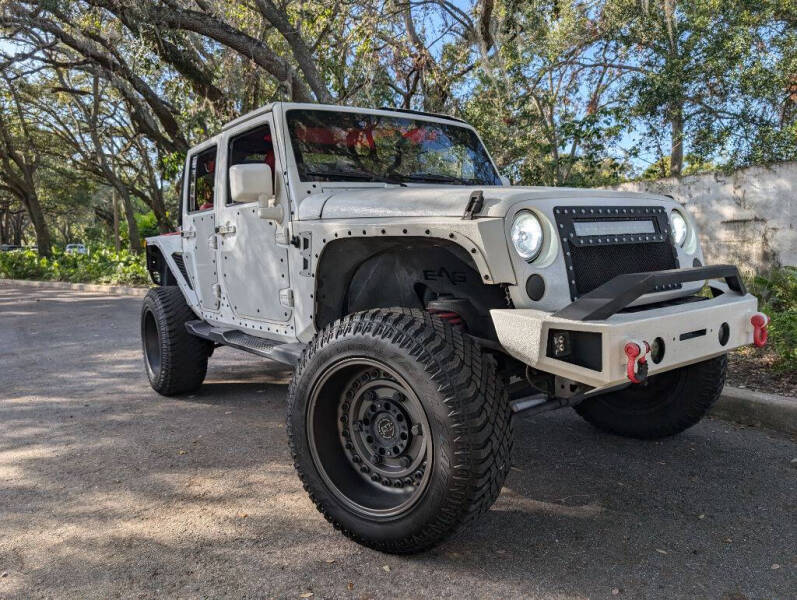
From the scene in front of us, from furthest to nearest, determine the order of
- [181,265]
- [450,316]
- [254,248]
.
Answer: [181,265] → [254,248] → [450,316]

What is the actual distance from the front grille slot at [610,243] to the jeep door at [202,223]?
2758 millimetres

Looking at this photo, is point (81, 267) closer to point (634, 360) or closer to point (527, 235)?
point (527, 235)

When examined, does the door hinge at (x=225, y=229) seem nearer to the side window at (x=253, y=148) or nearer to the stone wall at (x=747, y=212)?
the side window at (x=253, y=148)

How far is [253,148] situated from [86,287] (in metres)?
14.0

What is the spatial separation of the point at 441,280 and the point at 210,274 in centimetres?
224

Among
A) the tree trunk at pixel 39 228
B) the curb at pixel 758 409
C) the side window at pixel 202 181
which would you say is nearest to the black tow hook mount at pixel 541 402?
the curb at pixel 758 409

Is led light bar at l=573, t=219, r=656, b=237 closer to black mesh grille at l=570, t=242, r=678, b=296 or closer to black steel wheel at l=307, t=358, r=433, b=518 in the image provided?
black mesh grille at l=570, t=242, r=678, b=296

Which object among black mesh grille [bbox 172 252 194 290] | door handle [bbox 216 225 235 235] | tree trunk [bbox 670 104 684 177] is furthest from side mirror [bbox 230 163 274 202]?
tree trunk [bbox 670 104 684 177]

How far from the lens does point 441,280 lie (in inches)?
125

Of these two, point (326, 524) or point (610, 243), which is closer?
point (610, 243)

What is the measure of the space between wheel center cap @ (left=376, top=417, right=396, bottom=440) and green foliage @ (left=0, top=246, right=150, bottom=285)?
13788 mm

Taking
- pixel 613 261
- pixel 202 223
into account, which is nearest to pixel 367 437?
pixel 613 261

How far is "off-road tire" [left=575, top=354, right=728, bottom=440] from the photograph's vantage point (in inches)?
142

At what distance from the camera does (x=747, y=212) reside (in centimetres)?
779
